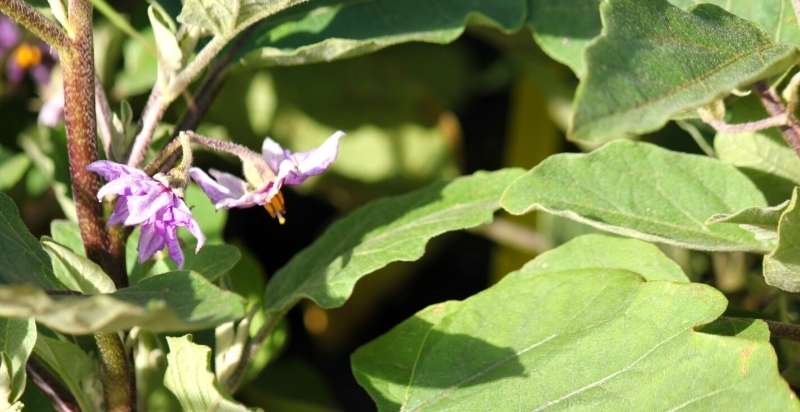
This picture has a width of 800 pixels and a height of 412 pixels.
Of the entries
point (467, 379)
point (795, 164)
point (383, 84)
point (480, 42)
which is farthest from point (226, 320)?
point (480, 42)

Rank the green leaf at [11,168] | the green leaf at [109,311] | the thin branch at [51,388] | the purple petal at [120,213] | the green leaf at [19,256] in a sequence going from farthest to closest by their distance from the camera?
the green leaf at [11,168] → the thin branch at [51,388] → the purple petal at [120,213] → the green leaf at [19,256] → the green leaf at [109,311]

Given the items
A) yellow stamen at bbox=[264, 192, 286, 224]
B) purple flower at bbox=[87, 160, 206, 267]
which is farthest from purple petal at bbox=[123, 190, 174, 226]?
yellow stamen at bbox=[264, 192, 286, 224]

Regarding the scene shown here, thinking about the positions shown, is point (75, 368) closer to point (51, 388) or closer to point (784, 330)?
point (51, 388)

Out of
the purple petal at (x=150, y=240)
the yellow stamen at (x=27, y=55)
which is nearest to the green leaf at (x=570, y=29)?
the purple petal at (x=150, y=240)

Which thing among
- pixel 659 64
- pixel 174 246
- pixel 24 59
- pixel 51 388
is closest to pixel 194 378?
pixel 174 246

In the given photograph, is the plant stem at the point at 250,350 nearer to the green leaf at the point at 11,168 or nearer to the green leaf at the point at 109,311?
the green leaf at the point at 109,311

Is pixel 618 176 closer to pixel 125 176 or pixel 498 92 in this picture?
pixel 125 176
